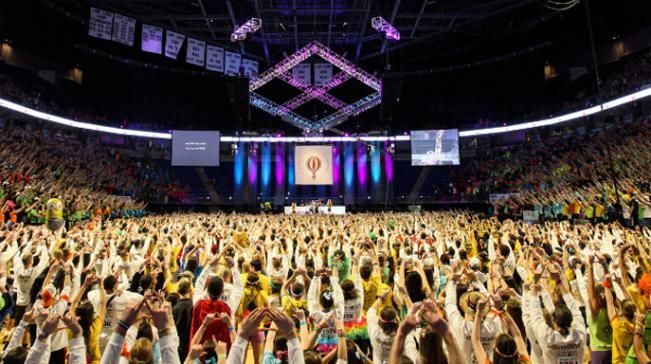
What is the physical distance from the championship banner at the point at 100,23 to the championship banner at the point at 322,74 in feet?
40.8

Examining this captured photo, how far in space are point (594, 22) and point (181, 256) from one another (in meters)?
29.2

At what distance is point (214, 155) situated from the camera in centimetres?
2780

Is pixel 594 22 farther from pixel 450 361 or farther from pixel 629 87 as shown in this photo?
pixel 450 361

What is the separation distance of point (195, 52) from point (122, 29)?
3.88 meters

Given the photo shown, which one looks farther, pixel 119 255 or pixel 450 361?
pixel 119 255

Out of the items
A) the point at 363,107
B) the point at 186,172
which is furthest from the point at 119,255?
the point at 186,172

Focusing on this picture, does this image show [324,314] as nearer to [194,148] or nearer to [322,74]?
[322,74]

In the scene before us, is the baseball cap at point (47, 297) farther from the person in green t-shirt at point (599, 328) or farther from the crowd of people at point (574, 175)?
the crowd of people at point (574, 175)

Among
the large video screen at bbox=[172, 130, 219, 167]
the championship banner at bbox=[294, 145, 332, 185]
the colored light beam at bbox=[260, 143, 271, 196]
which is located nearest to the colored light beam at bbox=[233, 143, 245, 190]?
the colored light beam at bbox=[260, 143, 271, 196]

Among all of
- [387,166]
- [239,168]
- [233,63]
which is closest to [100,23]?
[233,63]

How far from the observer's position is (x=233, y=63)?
24.0 meters

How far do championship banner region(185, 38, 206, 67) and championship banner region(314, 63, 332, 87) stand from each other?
7627 mm

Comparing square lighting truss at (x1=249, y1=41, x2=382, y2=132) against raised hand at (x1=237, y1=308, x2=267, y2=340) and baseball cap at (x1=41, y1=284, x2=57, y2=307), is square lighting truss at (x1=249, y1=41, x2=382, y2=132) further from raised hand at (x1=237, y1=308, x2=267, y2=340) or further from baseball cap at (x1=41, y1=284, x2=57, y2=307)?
raised hand at (x1=237, y1=308, x2=267, y2=340)

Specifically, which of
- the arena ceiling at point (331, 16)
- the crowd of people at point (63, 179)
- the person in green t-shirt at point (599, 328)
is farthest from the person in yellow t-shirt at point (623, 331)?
the arena ceiling at point (331, 16)
